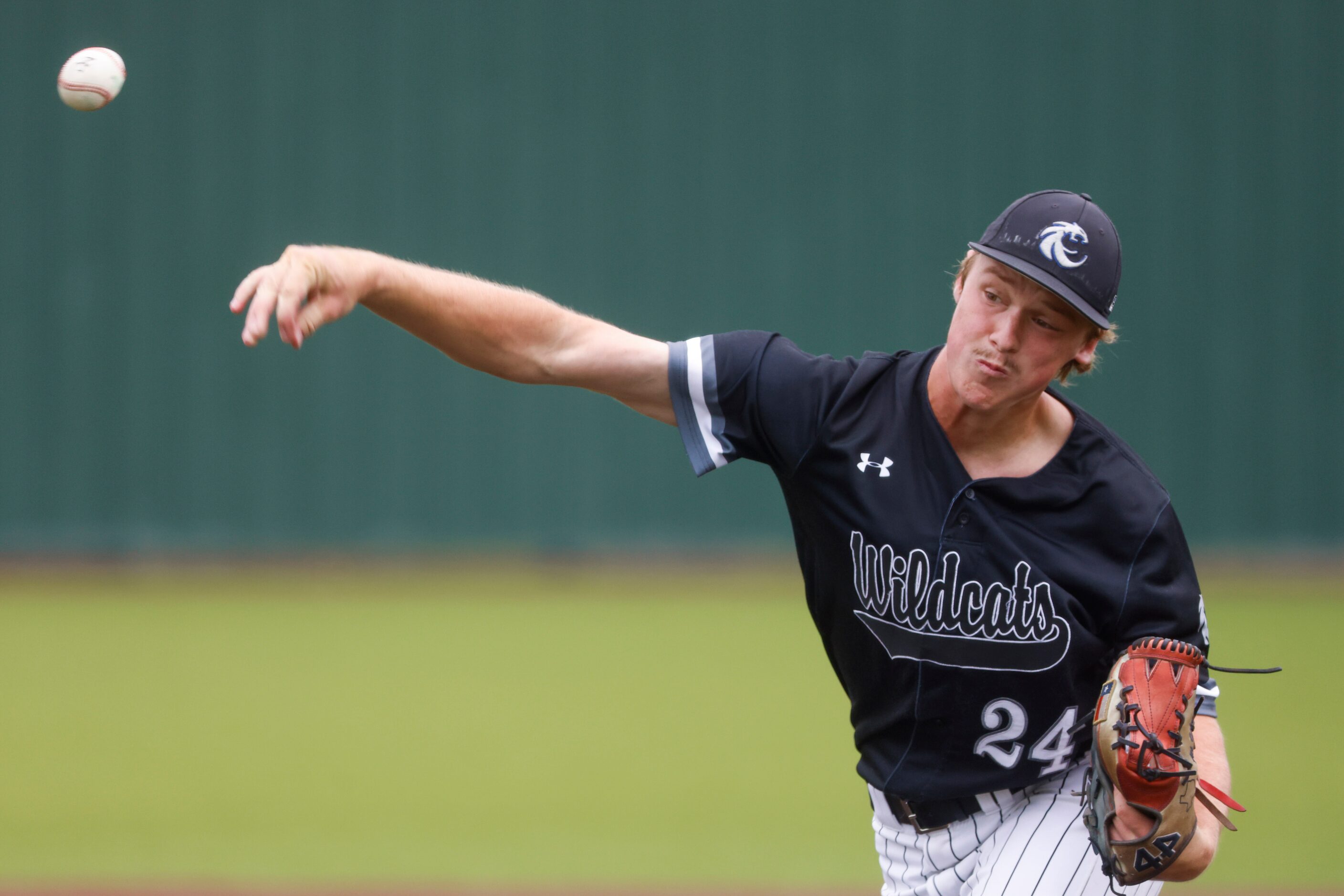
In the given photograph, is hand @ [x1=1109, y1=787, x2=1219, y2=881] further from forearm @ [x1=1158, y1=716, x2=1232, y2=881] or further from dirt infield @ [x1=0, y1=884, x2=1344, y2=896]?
dirt infield @ [x1=0, y1=884, x2=1344, y2=896]

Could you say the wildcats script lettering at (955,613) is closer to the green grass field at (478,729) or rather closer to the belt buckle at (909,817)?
the belt buckle at (909,817)

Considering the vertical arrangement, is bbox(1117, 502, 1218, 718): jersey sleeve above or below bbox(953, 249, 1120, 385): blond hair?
below

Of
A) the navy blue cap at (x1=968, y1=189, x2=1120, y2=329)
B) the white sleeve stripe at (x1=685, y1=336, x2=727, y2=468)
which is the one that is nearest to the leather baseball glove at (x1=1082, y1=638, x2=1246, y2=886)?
the navy blue cap at (x1=968, y1=189, x2=1120, y2=329)

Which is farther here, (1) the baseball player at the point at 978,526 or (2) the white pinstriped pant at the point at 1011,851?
(2) the white pinstriped pant at the point at 1011,851

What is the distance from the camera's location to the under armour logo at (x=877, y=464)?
8.44 feet

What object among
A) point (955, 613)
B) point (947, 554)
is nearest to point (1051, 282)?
point (947, 554)

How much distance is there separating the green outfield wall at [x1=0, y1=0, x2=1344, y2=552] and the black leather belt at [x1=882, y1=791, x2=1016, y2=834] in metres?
6.36

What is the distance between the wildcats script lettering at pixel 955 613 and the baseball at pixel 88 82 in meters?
2.21

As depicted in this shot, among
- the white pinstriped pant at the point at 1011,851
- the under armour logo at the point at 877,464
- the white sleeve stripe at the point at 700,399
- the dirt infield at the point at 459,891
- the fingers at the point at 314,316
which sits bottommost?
the dirt infield at the point at 459,891

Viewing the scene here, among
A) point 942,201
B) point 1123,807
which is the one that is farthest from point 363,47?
point 1123,807

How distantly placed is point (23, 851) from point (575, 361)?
12.1 ft

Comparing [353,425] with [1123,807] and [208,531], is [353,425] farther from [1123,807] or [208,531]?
[1123,807]

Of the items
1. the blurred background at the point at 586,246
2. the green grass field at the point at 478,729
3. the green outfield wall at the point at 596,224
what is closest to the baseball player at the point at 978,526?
the green grass field at the point at 478,729

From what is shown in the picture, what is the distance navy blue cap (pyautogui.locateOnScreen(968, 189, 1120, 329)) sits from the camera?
2.38 metres
